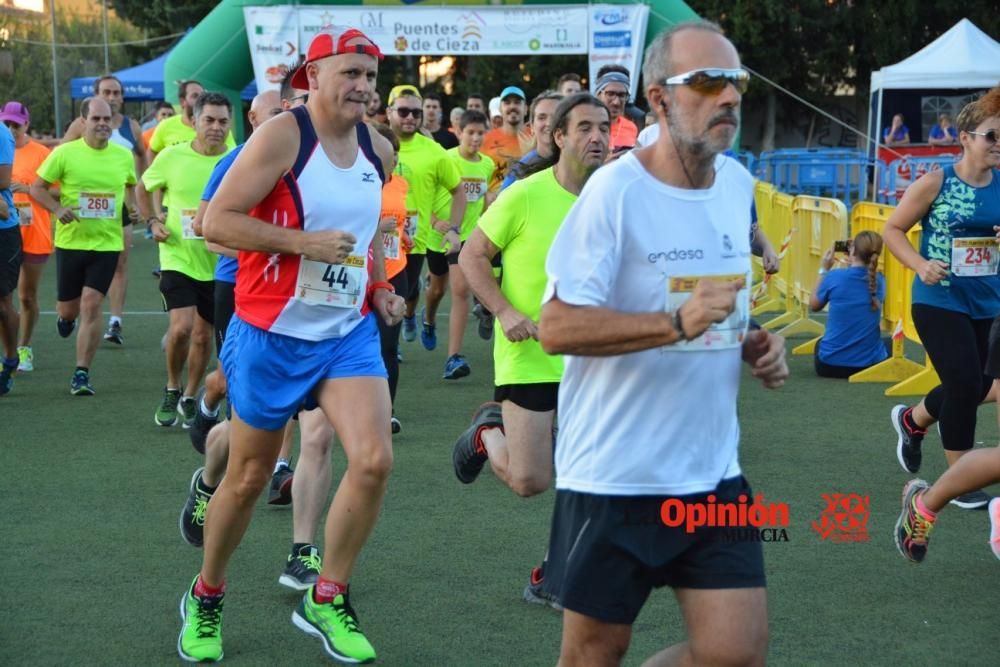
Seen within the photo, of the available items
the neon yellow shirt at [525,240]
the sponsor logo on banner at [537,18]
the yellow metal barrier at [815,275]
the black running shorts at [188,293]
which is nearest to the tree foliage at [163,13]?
the sponsor logo on banner at [537,18]

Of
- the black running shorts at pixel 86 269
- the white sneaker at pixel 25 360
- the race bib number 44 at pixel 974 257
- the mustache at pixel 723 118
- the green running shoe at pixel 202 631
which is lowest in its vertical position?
the white sneaker at pixel 25 360

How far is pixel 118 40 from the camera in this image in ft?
214

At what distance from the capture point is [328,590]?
474 cm

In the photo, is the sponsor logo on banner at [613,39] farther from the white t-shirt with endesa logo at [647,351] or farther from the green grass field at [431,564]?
the white t-shirt with endesa logo at [647,351]

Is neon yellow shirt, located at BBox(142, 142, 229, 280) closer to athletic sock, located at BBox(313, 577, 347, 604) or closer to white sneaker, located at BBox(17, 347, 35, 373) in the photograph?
white sneaker, located at BBox(17, 347, 35, 373)

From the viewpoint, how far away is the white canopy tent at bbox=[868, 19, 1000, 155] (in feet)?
88.9

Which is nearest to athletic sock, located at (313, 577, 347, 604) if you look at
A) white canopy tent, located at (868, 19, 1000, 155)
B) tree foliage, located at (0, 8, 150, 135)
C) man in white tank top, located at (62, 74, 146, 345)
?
man in white tank top, located at (62, 74, 146, 345)

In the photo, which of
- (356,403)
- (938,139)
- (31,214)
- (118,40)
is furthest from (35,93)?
(356,403)

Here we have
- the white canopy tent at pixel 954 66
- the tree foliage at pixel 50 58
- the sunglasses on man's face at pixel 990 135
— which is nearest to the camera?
the sunglasses on man's face at pixel 990 135

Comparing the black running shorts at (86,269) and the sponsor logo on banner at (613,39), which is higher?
the sponsor logo on banner at (613,39)

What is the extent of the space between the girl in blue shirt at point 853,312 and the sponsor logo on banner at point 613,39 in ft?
31.6

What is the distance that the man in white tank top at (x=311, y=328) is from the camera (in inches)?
177

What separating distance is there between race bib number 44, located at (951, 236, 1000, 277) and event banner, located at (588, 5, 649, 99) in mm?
13640

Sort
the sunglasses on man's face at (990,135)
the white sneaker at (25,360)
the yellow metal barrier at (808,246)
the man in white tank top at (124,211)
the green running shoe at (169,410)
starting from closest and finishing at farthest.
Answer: the sunglasses on man's face at (990,135) → the green running shoe at (169,410) → the white sneaker at (25,360) → the man in white tank top at (124,211) → the yellow metal barrier at (808,246)
